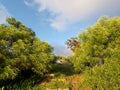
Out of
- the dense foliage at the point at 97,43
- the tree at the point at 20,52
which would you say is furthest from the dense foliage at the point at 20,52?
the dense foliage at the point at 97,43

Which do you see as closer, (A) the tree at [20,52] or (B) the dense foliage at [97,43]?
(A) the tree at [20,52]

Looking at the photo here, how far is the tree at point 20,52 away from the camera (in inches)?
1363

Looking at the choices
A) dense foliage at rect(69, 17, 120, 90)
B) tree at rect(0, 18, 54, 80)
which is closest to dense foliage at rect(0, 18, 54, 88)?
tree at rect(0, 18, 54, 80)

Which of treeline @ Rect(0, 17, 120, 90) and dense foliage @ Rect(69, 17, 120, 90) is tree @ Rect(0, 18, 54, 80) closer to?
treeline @ Rect(0, 17, 120, 90)

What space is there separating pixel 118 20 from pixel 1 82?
16939 millimetres

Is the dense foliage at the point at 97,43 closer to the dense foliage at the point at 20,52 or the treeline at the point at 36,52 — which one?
the treeline at the point at 36,52

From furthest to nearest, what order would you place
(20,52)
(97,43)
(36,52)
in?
(36,52) < (97,43) < (20,52)

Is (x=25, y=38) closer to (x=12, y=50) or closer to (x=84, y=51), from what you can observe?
(x=12, y=50)

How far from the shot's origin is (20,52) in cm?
3578

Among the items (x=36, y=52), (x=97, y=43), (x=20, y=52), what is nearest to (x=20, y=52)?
(x=20, y=52)

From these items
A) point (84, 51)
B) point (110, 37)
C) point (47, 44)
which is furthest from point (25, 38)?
point (110, 37)

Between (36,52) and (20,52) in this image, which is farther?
(36,52)

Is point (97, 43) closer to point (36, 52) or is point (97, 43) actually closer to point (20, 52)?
point (36, 52)

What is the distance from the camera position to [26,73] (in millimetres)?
41094
